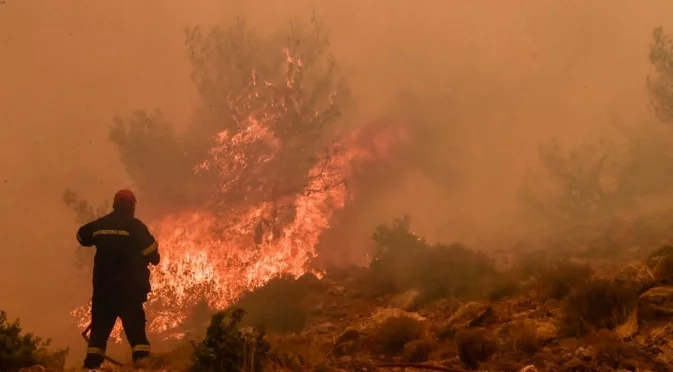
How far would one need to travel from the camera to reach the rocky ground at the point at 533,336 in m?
5.96

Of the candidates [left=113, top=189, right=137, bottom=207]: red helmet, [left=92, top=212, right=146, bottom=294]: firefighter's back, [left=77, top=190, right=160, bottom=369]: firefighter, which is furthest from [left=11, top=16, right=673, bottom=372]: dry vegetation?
[left=113, top=189, right=137, bottom=207]: red helmet

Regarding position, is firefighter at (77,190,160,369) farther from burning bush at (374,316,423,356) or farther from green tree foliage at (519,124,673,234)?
green tree foliage at (519,124,673,234)

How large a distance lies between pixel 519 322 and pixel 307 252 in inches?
921

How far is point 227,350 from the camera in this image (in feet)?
19.5

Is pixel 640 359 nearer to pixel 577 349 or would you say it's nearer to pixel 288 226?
pixel 577 349

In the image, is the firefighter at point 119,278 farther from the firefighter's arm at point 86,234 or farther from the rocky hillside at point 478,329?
the rocky hillside at point 478,329

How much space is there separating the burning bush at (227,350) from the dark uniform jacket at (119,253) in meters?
2.58

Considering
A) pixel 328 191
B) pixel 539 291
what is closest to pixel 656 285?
pixel 539 291

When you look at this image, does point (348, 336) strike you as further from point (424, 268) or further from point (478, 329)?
point (424, 268)

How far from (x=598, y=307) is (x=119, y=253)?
26.8 feet

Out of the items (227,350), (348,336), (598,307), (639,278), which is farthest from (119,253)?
(639,278)

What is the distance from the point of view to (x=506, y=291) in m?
10.8

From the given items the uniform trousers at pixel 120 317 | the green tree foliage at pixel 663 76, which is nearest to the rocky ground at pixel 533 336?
the uniform trousers at pixel 120 317

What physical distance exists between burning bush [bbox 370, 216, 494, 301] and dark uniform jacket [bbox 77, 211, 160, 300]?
7.96 m
